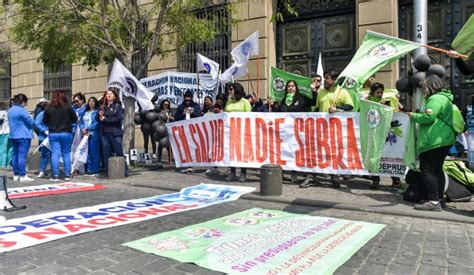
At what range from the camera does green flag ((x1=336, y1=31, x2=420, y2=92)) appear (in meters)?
5.99

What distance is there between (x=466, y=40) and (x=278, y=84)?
15.0 feet

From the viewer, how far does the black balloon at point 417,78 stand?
6.50m

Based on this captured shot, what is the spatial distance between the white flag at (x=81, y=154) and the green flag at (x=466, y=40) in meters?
7.67

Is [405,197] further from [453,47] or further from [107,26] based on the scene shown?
[107,26]

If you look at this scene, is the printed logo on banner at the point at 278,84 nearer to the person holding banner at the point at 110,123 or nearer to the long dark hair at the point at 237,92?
the long dark hair at the point at 237,92

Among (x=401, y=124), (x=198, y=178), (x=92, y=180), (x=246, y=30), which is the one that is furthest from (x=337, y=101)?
(x=246, y=30)

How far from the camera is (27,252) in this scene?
4.36 metres

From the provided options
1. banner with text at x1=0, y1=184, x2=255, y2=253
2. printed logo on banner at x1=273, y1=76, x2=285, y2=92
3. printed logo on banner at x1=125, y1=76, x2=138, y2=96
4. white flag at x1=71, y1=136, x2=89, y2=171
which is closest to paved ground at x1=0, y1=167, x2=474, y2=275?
banner with text at x1=0, y1=184, x2=255, y2=253

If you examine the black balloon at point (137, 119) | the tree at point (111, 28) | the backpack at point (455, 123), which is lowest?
the backpack at point (455, 123)

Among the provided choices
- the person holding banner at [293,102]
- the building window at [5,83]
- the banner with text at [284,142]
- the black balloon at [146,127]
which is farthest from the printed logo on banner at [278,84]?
the building window at [5,83]

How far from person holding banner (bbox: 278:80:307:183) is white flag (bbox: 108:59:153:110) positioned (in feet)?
9.94

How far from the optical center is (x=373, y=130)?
22.1 ft

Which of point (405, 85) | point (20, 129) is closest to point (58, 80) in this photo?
point (20, 129)

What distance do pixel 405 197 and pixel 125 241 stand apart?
167 inches
